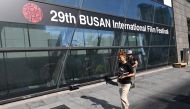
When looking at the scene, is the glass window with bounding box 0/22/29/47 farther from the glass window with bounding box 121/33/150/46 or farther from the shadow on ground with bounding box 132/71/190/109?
the glass window with bounding box 121/33/150/46

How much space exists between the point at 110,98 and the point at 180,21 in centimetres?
1709

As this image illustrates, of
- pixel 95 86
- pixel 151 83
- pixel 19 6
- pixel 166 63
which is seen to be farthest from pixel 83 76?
pixel 166 63

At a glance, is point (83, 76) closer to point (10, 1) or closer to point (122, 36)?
point (122, 36)

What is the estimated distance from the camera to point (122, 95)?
319 inches

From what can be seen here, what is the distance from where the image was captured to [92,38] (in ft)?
46.2

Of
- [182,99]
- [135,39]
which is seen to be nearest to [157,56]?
[135,39]

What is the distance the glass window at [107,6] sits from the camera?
1380cm

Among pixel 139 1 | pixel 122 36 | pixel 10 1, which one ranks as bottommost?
pixel 122 36

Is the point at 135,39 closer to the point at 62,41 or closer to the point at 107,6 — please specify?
the point at 107,6

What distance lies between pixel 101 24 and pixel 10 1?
18.5 ft

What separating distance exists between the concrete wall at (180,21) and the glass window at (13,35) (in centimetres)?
1686

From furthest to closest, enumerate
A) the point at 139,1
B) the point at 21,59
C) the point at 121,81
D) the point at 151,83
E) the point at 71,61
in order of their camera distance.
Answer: the point at 139,1 → the point at 151,83 → the point at 71,61 → the point at 21,59 → the point at 121,81

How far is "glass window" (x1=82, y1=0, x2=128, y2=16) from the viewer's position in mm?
13800

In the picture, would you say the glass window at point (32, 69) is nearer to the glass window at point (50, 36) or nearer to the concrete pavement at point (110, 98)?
the glass window at point (50, 36)
